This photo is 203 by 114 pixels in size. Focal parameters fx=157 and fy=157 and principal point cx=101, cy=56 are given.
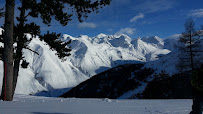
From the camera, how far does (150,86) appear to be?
114ft

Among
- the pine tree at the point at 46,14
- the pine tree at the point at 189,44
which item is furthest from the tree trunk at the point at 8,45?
the pine tree at the point at 189,44

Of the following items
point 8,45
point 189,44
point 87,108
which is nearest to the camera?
point 87,108

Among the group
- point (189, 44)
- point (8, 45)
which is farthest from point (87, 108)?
point (189, 44)

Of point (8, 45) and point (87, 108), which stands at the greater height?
point (8, 45)

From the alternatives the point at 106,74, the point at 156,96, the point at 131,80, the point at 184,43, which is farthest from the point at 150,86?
the point at 106,74

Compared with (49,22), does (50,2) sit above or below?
above

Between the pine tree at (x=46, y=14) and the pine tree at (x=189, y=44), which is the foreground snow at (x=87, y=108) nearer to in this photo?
the pine tree at (x=46, y=14)

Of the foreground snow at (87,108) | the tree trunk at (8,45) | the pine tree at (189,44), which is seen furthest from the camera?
the pine tree at (189,44)

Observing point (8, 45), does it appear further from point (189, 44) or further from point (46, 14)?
point (189, 44)

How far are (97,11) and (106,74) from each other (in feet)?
182

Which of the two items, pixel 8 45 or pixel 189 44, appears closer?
pixel 8 45

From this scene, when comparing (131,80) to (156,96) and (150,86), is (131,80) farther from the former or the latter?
(156,96)

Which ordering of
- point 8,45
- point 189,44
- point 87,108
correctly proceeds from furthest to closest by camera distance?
point 189,44, point 8,45, point 87,108

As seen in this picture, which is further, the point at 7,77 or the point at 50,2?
the point at 50,2
